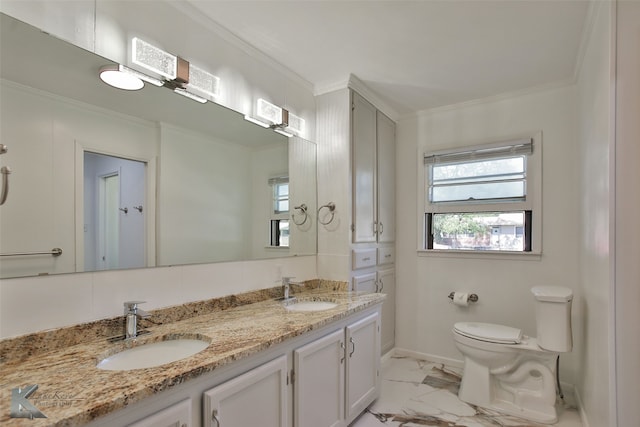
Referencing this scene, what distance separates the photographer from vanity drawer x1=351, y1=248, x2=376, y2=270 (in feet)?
8.59

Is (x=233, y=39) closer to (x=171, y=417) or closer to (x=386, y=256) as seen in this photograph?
(x=171, y=417)

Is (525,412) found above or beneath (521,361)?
beneath

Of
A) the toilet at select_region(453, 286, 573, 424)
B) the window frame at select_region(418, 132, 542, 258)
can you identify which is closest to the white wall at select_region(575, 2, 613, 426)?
the toilet at select_region(453, 286, 573, 424)

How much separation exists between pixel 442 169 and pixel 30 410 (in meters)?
3.13

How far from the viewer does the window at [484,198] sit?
2727 mm

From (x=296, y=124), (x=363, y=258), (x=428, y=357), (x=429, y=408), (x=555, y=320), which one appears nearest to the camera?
(x=555, y=320)

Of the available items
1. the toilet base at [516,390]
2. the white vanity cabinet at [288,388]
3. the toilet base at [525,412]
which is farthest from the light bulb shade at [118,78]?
the toilet base at [525,412]

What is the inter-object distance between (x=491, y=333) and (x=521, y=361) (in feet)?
0.84

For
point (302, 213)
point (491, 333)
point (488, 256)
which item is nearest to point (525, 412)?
point (491, 333)

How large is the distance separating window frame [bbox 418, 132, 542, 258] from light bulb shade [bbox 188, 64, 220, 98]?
2.05m

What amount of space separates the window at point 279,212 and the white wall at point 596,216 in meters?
1.80

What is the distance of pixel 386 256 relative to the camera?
311 centimetres

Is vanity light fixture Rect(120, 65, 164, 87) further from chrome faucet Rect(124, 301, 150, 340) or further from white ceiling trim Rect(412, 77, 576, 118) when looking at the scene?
white ceiling trim Rect(412, 77, 576, 118)

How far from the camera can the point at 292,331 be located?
1.49 metres
